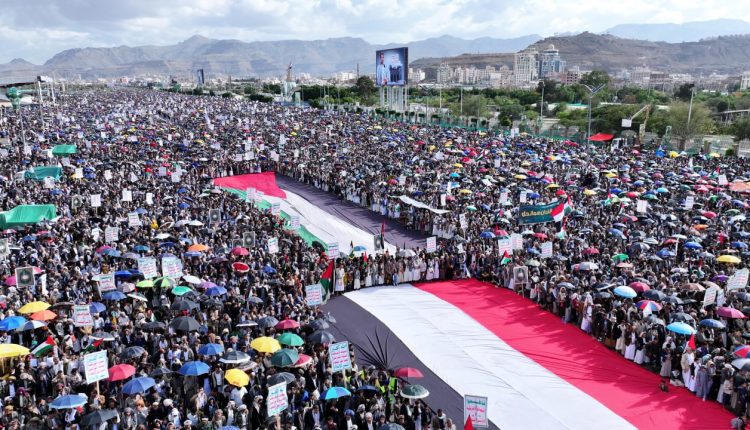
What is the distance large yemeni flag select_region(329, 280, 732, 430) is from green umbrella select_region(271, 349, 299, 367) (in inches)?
109

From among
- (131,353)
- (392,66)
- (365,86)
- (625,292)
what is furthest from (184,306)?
(365,86)

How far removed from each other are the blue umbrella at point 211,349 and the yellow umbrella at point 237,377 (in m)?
1.01

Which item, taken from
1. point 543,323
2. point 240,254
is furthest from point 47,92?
point 543,323

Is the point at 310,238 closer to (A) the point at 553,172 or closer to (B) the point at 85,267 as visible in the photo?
(B) the point at 85,267

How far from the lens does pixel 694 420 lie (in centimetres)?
1252

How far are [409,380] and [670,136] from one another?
53.8 meters

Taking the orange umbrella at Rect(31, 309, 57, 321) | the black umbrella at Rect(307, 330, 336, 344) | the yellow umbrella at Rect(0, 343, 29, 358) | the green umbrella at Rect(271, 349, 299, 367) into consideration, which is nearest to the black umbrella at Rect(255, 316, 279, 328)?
the black umbrella at Rect(307, 330, 336, 344)

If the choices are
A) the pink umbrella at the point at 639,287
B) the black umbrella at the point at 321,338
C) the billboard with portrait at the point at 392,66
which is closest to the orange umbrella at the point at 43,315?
the black umbrella at the point at 321,338

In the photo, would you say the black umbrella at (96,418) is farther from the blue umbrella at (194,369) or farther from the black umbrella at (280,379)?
the black umbrella at (280,379)

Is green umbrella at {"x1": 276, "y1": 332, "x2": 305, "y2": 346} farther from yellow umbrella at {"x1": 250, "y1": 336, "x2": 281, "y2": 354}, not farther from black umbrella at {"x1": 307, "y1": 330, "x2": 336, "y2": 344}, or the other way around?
black umbrella at {"x1": 307, "y1": 330, "x2": 336, "y2": 344}

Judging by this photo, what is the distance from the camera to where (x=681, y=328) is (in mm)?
14398

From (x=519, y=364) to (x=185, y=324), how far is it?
25.5 ft

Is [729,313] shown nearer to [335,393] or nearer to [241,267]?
[335,393]

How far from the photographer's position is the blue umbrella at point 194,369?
1226 centimetres
